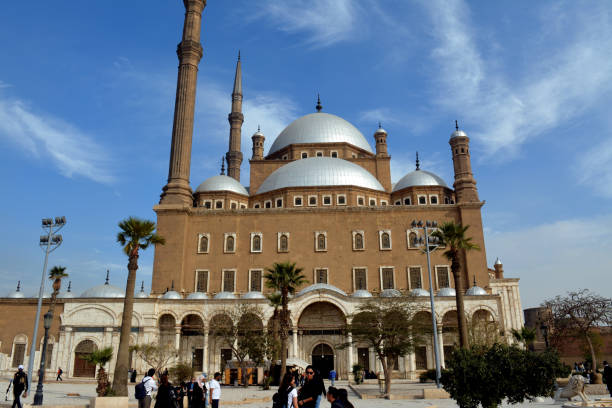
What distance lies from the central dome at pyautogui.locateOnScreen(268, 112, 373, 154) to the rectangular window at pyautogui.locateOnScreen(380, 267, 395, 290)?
15.7 meters

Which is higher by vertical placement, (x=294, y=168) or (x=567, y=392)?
(x=294, y=168)

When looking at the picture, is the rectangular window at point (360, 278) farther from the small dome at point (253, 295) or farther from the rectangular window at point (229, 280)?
the rectangular window at point (229, 280)

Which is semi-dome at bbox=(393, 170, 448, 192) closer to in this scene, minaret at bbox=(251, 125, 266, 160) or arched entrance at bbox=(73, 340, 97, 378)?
minaret at bbox=(251, 125, 266, 160)

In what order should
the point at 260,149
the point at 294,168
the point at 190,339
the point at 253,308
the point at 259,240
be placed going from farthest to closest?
1. the point at 260,149
2. the point at 294,168
3. the point at 259,240
4. the point at 190,339
5. the point at 253,308

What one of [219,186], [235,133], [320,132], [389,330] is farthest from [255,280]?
[235,133]

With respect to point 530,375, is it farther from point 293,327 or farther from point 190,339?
point 190,339

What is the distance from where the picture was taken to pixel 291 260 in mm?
35375

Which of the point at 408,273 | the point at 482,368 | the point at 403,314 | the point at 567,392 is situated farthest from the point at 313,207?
the point at 482,368

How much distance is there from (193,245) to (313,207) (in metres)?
9.41

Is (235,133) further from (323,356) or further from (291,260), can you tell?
(323,356)

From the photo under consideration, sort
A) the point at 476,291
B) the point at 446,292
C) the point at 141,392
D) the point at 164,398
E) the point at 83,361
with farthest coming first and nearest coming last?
the point at 446,292 → the point at 83,361 → the point at 476,291 → the point at 141,392 → the point at 164,398

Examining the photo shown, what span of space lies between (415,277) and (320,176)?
1092cm

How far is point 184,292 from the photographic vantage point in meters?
34.6

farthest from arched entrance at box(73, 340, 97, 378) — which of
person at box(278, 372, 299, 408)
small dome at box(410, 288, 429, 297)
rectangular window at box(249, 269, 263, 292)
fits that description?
person at box(278, 372, 299, 408)
